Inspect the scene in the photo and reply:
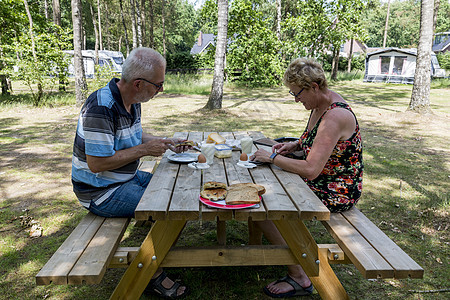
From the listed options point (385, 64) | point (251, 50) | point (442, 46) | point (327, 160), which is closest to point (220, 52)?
point (327, 160)

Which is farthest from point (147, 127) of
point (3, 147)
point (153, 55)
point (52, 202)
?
point (153, 55)

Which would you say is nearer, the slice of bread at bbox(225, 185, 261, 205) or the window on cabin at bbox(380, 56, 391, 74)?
the slice of bread at bbox(225, 185, 261, 205)

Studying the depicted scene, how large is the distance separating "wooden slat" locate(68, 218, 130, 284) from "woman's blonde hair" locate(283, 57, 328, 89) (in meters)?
1.55

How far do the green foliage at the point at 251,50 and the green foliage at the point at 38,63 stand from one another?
9.32 m

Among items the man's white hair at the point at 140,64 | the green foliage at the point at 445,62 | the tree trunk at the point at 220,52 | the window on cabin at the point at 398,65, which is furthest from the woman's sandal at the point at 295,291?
the green foliage at the point at 445,62

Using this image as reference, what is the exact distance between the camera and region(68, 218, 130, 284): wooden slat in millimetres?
1657

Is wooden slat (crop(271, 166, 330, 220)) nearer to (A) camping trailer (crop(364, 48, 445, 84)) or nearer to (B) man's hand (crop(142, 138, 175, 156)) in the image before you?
(B) man's hand (crop(142, 138, 175, 156))

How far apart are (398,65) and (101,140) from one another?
2759 cm

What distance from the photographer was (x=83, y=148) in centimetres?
219

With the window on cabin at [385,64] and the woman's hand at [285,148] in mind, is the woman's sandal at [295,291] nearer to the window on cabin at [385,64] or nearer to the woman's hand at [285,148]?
the woman's hand at [285,148]

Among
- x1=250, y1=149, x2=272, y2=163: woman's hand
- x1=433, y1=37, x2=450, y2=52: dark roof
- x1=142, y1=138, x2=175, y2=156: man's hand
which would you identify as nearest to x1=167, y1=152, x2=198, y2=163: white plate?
x1=142, y1=138, x2=175, y2=156: man's hand

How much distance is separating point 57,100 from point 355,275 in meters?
11.3

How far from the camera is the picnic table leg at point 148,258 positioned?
1.93 metres

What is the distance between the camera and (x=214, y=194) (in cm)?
188
